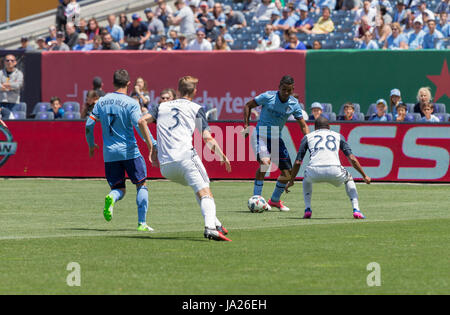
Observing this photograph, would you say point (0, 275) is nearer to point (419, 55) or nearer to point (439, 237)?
point (439, 237)

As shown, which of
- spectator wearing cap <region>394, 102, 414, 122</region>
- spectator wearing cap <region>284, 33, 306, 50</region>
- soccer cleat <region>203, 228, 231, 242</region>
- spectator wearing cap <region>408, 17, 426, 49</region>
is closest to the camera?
soccer cleat <region>203, 228, 231, 242</region>

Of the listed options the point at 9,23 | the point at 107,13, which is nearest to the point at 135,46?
the point at 107,13

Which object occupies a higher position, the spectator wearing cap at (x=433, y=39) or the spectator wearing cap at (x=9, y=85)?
the spectator wearing cap at (x=433, y=39)

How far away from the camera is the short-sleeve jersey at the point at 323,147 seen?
593 inches

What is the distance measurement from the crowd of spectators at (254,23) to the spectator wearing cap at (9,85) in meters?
2.28

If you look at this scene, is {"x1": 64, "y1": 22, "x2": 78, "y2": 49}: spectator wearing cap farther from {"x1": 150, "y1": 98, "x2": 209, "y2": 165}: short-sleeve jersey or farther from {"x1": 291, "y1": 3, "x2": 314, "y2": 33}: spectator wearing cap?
{"x1": 150, "y1": 98, "x2": 209, "y2": 165}: short-sleeve jersey

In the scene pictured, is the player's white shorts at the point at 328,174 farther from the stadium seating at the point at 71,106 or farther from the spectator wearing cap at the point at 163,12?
the spectator wearing cap at the point at 163,12

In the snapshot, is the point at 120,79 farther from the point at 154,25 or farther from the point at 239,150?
the point at 154,25

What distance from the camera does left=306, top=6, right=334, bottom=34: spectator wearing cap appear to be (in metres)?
27.6

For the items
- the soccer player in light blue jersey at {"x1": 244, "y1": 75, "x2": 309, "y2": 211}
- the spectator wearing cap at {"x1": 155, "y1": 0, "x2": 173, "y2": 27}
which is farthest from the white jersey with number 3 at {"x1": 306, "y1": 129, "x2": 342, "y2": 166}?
the spectator wearing cap at {"x1": 155, "y1": 0, "x2": 173, "y2": 27}

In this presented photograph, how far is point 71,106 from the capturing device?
87.5 ft

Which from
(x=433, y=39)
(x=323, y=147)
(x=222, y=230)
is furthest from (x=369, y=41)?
(x=222, y=230)

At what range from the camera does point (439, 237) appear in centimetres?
1273

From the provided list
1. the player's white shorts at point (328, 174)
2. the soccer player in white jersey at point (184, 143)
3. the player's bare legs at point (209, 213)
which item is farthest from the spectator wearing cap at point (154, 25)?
the player's bare legs at point (209, 213)
